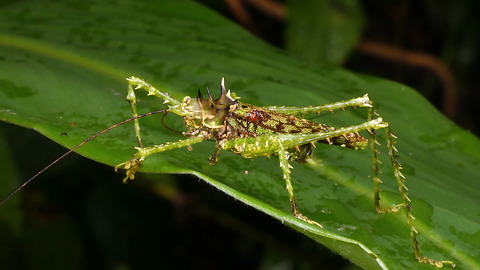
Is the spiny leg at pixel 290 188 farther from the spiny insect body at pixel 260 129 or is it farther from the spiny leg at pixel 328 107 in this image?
the spiny leg at pixel 328 107

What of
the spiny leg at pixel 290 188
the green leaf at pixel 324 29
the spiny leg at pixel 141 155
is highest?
the green leaf at pixel 324 29

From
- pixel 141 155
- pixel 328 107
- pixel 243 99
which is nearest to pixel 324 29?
pixel 243 99

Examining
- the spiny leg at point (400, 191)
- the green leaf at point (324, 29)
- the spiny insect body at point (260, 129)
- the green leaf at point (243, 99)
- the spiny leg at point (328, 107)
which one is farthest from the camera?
the green leaf at point (324, 29)

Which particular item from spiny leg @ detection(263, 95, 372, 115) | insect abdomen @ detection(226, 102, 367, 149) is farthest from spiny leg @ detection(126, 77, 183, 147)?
spiny leg @ detection(263, 95, 372, 115)

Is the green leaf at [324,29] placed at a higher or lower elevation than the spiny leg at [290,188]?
higher

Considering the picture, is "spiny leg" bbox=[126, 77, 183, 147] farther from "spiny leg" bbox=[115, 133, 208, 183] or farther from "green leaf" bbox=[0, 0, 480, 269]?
"spiny leg" bbox=[115, 133, 208, 183]

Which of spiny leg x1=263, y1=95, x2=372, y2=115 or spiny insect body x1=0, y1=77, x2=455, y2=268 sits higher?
spiny leg x1=263, y1=95, x2=372, y2=115

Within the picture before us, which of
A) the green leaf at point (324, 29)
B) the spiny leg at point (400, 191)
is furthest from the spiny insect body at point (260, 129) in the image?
the green leaf at point (324, 29)

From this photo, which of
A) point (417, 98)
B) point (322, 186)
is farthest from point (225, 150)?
point (417, 98)
